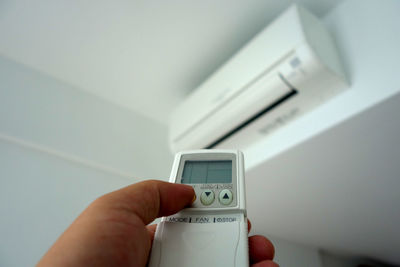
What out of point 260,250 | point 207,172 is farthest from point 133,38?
point 260,250

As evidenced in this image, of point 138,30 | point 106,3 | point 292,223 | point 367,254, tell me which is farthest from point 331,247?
point 106,3

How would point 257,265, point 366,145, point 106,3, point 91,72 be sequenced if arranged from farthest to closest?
point 91,72
point 106,3
point 366,145
point 257,265

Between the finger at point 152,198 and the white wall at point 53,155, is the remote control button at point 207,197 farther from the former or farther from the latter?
the white wall at point 53,155

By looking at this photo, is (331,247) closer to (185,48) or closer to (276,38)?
(276,38)

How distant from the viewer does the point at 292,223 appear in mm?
1185

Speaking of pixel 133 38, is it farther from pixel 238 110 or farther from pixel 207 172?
pixel 207 172

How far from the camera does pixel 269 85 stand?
0.69 m

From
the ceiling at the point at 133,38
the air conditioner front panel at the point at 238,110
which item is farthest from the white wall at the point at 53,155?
the air conditioner front panel at the point at 238,110

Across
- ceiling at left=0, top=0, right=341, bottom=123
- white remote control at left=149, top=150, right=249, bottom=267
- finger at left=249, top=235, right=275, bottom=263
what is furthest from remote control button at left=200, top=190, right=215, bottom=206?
ceiling at left=0, top=0, right=341, bottom=123

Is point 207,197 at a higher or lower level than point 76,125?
lower

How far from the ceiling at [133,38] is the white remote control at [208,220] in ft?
2.05

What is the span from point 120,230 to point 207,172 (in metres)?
0.17

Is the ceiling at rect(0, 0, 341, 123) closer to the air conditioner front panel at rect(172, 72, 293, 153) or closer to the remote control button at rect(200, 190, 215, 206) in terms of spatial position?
the air conditioner front panel at rect(172, 72, 293, 153)

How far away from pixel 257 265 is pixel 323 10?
34.0 inches
